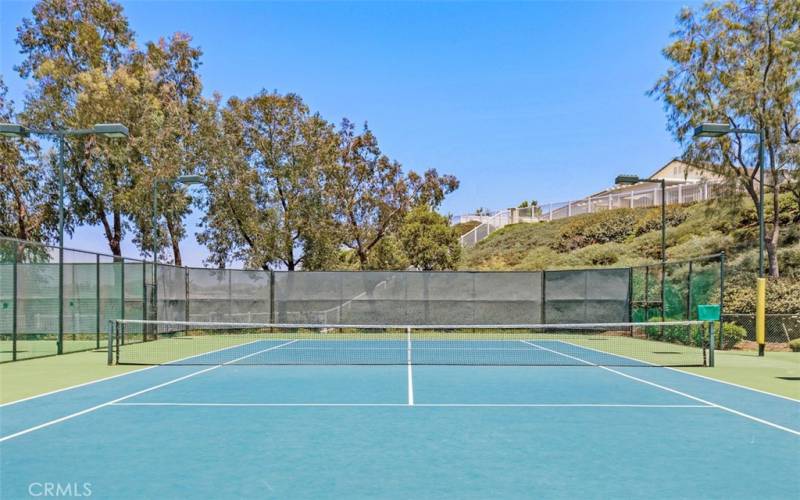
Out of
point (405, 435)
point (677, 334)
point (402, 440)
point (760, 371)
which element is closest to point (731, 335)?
point (677, 334)

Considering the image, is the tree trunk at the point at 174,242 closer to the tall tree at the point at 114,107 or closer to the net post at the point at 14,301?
the tall tree at the point at 114,107

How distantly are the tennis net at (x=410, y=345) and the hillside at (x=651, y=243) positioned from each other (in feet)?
15.3

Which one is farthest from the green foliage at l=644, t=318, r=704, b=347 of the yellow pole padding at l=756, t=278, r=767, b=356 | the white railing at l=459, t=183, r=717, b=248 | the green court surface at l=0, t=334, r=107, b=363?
the white railing at l=459, t=183, r=717, b=248

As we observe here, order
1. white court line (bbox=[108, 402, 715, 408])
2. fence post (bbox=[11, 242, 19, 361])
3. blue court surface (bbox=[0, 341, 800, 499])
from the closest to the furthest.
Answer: blue court surface (bbox=[0, 341, 800, 499]) < white court line (bbox=[108, 402, 715, 408]) < fence post (bbox=[11, 242, 19, 361])

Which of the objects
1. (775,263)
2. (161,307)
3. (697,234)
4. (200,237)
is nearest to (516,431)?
(161,307)

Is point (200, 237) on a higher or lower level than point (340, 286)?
higher

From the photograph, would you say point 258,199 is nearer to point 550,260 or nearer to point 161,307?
point 161,307

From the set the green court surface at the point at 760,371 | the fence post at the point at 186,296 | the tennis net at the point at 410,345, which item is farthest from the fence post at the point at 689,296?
the fence post at the point at 186,296

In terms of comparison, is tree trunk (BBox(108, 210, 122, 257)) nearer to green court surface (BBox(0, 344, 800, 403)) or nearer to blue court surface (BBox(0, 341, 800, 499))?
green court surface (BBox(0, 344, 800, 403))

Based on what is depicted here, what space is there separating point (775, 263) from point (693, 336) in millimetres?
8573

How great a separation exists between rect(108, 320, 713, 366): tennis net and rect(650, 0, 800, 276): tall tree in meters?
8.28

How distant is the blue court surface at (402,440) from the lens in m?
5.26

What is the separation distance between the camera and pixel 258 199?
1125 inches

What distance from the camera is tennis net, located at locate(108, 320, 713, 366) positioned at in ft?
47.7
